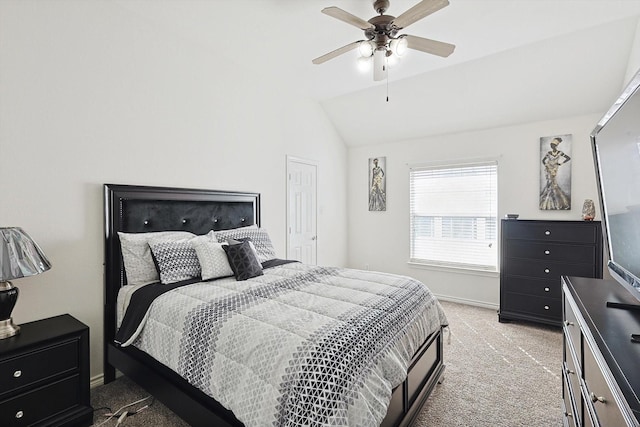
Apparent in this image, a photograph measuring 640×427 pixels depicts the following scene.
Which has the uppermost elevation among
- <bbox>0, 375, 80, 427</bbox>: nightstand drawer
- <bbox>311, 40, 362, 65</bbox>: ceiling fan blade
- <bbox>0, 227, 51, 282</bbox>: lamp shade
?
<bbox>311, 40, 362, 65</bbox>: ceiling fan blade

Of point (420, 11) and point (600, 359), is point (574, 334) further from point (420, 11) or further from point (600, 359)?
point (420, 11)

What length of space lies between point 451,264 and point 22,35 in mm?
4942

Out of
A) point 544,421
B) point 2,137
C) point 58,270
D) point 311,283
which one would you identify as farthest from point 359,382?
point 2,137

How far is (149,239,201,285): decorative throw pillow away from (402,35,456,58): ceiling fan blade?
2.27 meters

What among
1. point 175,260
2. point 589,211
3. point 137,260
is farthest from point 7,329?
point 589,211

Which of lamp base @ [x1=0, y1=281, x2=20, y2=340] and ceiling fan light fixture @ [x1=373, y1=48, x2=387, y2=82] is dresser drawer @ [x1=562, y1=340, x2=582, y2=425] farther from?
lamp base @ [x1=0, y1=281, x2=20, y2=340]

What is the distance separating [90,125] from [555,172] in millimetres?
4753

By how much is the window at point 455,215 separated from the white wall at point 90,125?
2772 millimetres

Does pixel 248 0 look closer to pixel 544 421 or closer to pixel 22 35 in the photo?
pixel 22 35

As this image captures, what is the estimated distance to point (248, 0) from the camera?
2426 millimetres

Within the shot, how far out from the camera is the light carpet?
198cm

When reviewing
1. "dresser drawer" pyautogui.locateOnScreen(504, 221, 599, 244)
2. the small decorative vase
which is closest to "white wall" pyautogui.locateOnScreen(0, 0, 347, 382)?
"dresser drawer" pyautogui.locateOnScreen(504, 221, 599, 244)

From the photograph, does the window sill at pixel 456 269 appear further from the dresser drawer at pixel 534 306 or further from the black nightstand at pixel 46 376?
the black nightstand at pixel 46 376

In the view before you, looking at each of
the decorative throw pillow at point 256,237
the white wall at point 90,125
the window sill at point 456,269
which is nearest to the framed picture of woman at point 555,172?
the window sill at point 456,269
